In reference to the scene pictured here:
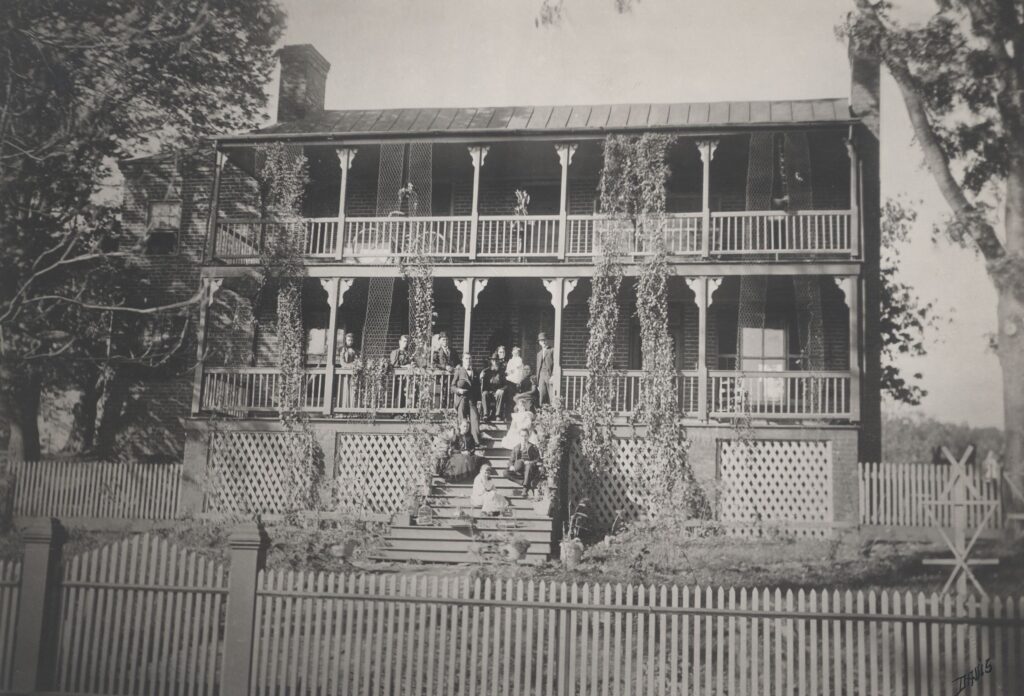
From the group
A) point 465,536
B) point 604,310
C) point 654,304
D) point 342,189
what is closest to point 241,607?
point 465,536

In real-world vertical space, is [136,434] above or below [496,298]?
below

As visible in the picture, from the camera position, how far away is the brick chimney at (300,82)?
12.9m

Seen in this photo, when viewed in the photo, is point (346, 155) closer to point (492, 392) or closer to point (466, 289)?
point (466, 289)

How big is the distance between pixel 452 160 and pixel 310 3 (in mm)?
7351

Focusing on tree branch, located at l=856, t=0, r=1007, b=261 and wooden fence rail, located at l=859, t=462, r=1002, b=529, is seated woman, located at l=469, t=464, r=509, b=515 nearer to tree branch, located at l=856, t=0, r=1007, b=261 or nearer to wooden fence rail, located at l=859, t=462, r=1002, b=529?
wooden fence rail, located at l=859, t=462, r=1002, b=529

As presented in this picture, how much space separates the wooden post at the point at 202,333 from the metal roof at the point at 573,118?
252cm

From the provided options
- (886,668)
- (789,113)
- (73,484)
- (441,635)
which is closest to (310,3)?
(441,635)

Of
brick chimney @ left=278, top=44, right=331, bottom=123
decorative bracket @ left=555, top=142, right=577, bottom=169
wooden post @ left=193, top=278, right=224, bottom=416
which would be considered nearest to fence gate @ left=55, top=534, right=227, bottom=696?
brick chimney @ left=278, top=44, right=331, bottom=123

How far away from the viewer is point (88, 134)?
13.4 m

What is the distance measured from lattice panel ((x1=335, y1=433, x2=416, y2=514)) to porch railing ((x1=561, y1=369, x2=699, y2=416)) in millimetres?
2716

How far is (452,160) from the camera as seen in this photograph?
679 inches

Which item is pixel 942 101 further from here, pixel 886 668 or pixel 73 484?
pixel 73 484

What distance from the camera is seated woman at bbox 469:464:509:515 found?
12.8 m

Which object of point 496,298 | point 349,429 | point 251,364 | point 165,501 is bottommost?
point 165,501
